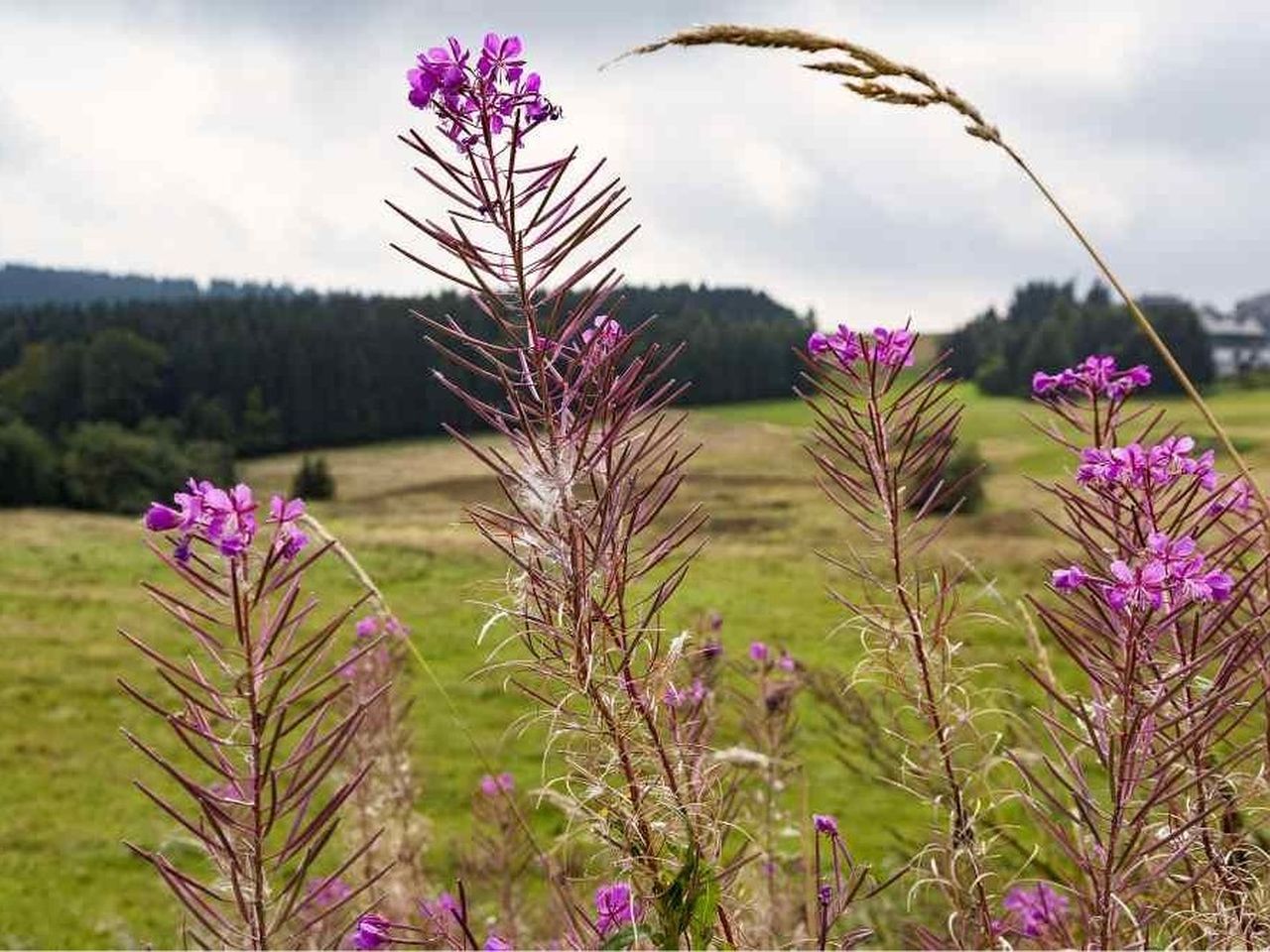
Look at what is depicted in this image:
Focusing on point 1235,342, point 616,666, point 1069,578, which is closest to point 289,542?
point 616,666

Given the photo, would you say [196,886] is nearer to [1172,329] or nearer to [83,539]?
[83,539]

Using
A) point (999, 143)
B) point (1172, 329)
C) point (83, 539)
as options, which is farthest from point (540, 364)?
point (1172, 329)

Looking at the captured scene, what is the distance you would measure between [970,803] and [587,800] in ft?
2.89

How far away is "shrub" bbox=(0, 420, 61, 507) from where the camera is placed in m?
61.2

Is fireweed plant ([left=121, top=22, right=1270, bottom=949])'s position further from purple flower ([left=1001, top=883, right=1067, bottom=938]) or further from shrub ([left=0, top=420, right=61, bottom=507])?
shrub ([left=0, top=420, right=61, bottom=507])

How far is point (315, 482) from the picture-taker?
221 ft

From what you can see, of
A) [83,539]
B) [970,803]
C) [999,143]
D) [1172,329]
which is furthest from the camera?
[1172,329]

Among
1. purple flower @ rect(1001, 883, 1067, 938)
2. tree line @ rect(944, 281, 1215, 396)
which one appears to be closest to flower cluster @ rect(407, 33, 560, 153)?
purple flower @ rect(1001, 883, 1067, 938)

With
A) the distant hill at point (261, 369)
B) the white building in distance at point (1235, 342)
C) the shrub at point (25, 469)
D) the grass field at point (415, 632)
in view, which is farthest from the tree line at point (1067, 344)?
the shrub at point (25, 469)

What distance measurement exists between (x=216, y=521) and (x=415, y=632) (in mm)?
26604

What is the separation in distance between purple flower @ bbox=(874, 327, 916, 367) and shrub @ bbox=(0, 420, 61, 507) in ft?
223

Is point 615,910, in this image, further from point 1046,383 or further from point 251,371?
point 251,371

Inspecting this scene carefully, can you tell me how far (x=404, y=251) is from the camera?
5.24 feet

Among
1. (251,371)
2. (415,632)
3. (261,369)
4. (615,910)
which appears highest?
(261,369)
